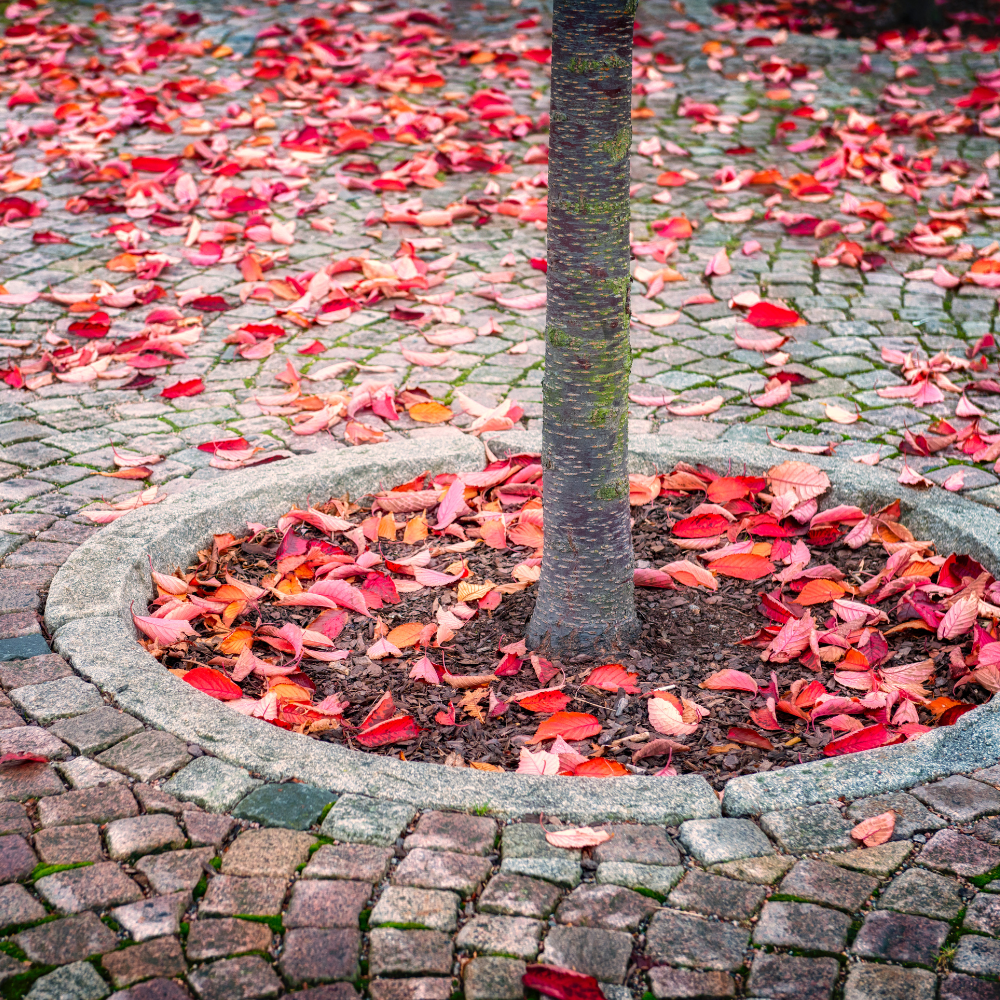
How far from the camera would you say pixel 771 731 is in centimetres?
264

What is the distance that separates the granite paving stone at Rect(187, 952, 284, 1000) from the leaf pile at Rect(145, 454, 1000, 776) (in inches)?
29.3

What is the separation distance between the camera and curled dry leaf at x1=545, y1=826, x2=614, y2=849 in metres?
2.14

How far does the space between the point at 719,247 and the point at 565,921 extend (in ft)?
14.0

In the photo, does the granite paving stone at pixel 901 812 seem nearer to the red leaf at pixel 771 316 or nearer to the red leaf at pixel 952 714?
the red leaf at pixel 952 714

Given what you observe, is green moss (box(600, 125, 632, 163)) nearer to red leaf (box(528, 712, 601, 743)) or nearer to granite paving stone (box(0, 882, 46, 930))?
red leaf (box(528, 712, 601, 743))

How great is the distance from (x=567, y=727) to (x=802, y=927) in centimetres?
77

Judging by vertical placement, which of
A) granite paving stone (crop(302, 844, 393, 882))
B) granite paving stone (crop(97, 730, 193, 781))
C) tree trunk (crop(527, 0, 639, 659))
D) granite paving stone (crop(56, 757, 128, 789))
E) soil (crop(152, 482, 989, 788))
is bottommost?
soil (crop(152, 482, 989, 788))

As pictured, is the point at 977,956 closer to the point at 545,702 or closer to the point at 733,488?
the point at 545,702

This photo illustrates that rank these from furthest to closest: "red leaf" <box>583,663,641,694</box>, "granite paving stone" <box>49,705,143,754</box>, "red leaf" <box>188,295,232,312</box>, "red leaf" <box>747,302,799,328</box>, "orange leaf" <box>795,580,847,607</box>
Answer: "red leaf" <box>188,295,232,312</box>
"red leaf" <box>747,302,799,328</box>
"orange leaf" <box>795,580,847,607</box>
"red leaf" <box>583,663,641,694</box>
"granite paving stone" <box>49,705,143,754</box>

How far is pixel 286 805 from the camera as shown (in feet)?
7.30

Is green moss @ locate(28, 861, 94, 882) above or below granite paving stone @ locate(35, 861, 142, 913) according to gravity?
above

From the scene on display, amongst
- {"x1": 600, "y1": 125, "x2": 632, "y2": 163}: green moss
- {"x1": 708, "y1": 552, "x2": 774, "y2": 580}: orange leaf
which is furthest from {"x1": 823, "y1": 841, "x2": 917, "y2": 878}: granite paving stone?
{"x1": 600, "y1": 125, "x2": 632, "y2": 163}: green moss

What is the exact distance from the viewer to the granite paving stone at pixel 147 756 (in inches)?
90.9

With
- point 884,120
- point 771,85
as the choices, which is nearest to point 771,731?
point 884,120
